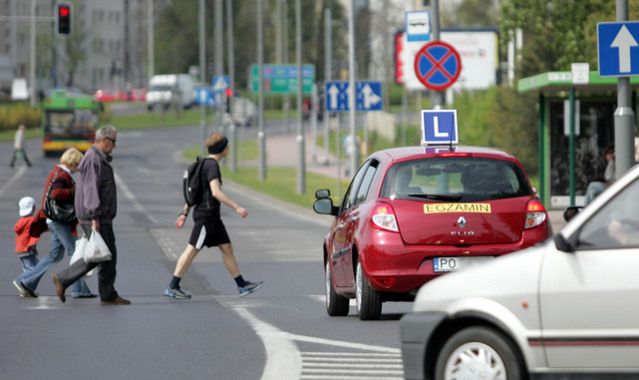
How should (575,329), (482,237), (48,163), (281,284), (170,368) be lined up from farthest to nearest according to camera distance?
(48,163) < (281,284) < (482,237) < (170,368) < (575,329)

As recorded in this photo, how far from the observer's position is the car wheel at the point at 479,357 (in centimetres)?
922

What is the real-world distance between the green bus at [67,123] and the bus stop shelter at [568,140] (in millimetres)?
42364

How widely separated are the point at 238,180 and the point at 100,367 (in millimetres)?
42949

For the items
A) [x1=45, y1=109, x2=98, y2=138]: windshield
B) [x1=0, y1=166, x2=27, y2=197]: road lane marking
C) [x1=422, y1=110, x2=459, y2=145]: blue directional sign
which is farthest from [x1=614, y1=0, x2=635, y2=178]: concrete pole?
[x1=45, y1=109, x2=98, y2=138]: windshield

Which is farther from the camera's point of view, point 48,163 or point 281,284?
point 48,163

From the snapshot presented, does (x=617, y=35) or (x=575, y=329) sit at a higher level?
(x=617, y=35)

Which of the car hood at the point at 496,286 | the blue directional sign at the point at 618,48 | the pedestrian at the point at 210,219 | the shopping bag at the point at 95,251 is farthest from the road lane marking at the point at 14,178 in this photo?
the car hood at the point at 496,286

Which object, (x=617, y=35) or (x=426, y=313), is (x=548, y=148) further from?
(x=426, y=313)

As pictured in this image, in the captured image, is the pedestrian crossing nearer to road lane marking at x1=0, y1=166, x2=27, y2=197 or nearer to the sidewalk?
road lane marking at x1=0, y1=166, x2=27, y2=197

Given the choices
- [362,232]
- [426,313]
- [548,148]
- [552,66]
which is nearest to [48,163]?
[552,66]

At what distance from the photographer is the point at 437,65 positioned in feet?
88.5

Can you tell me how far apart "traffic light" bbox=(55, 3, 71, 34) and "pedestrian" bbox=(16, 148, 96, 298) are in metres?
36.1

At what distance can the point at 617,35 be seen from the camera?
17891 millimetres

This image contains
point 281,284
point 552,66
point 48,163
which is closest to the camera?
point 281,284
